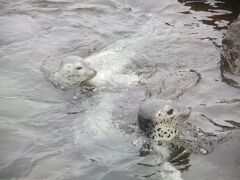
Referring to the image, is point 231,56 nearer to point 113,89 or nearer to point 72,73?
point 113,89

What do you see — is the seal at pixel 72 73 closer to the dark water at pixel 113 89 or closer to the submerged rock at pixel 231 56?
the dark water at pixel 113 89

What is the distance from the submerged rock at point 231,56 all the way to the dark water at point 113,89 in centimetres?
15

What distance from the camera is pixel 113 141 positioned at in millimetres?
5477

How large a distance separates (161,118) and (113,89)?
1686 mm

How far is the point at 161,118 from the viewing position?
5.23m

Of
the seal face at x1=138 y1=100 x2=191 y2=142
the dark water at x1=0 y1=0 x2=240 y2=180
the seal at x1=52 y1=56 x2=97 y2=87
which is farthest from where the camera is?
the seal at x1=52 y1=56 x2=97 y2=87

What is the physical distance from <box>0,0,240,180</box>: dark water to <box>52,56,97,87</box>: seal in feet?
0.57

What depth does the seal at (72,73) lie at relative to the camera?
22.4 feet

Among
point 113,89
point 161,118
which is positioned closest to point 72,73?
point 113,89

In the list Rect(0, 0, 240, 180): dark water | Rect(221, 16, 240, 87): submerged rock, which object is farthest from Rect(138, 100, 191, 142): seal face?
Rect(221, 16, 240, 87): submerged rock

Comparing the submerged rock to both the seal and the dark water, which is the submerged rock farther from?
the seal

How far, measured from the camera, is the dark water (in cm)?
510

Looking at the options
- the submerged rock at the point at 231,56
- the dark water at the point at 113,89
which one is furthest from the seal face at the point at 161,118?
the submerged rock at the point at 231,56

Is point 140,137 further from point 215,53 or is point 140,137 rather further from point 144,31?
point 144,31
